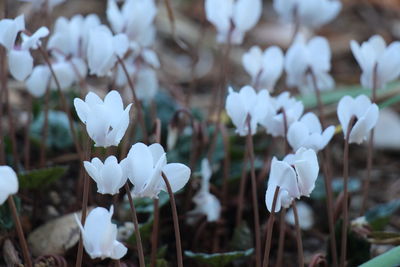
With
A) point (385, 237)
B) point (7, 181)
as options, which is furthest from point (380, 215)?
point (7, 181)

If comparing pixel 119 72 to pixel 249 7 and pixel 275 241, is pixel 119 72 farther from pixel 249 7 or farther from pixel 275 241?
pixel 275 241

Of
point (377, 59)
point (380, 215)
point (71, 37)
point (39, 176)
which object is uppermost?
point (71, 37)

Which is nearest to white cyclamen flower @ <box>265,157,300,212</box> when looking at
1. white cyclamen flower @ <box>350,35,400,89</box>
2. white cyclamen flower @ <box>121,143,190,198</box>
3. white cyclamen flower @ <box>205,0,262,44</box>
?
white cyclamen flower @ <box>121,143,190,198</box>

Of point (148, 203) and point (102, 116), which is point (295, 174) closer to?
point (102, 116)

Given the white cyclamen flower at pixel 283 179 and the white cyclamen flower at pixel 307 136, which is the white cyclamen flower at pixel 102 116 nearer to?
the white cyclamen flower at pixel 283 179

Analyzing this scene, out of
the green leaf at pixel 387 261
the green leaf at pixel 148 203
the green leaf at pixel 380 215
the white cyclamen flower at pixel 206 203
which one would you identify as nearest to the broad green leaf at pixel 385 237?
the green leaf at pixel 380 215

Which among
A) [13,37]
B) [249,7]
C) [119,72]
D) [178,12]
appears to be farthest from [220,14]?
[178,12]
